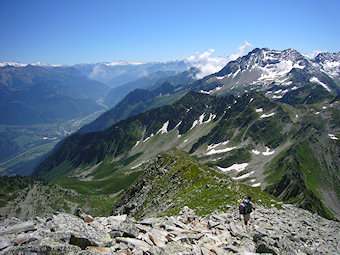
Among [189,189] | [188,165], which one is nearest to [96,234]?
[189,189]

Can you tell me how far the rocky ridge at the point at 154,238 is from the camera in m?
16.1

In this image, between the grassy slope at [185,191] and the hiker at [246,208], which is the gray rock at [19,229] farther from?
the grassy slope at [185,191]

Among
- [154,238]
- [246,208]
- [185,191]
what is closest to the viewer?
[154,238]

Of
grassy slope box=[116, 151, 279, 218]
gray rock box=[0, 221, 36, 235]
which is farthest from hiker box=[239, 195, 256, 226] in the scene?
gray rock box=[0, 221, 36, 235]

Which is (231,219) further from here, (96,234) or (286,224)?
(96,234)

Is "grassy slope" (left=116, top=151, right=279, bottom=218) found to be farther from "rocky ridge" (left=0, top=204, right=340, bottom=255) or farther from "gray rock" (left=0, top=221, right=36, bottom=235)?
"gray rock" (left=0, top=221, right=36, bottom=235)

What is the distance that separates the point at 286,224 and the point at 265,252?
13.0m

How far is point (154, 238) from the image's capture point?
19562 mm

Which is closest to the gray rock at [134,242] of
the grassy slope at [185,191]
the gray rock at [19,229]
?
the gray rock at [19,229]

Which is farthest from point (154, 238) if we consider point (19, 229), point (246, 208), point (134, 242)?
point (246, 208)

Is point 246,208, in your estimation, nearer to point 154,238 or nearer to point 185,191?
point 154,238

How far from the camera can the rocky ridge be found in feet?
52.9

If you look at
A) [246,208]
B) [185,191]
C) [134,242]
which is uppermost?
[134,242]

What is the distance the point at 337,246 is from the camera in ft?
86.8
